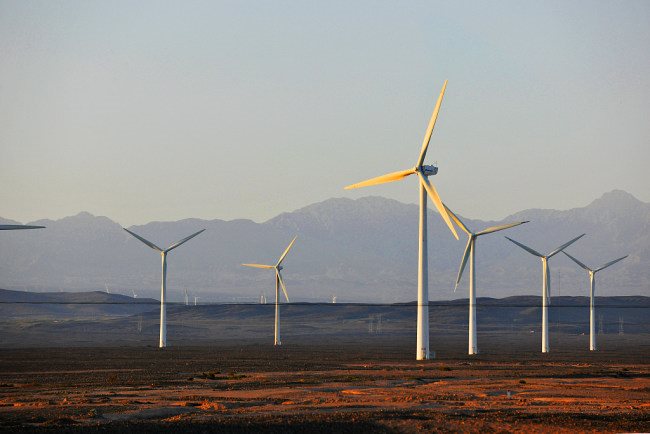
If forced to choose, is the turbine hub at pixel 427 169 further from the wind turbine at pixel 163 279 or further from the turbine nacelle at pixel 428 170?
the wind turbine at pixel 163 279

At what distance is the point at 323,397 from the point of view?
59.1 meters

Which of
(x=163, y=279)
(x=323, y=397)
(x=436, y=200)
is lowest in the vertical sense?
(x=323, y=397)

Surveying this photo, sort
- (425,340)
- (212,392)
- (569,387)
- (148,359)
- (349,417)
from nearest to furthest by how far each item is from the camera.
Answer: (349,417), (212,392), (569,387), (425,340), (148,359)

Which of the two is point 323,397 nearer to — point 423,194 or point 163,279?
point 423,194

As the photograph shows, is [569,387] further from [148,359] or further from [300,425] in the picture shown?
[148,359]

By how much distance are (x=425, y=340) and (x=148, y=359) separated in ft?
97.9

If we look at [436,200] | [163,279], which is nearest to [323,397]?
[436,200]

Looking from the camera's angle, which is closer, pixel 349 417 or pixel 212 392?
pixel 349 417

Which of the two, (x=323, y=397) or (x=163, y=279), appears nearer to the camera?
(x=323, y=397)

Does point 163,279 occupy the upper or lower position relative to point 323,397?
upper

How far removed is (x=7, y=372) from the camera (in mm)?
88562

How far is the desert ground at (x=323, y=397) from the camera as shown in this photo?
4297 cm

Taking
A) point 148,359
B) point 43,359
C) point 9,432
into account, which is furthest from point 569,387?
point 43,359

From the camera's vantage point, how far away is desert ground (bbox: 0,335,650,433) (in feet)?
141
